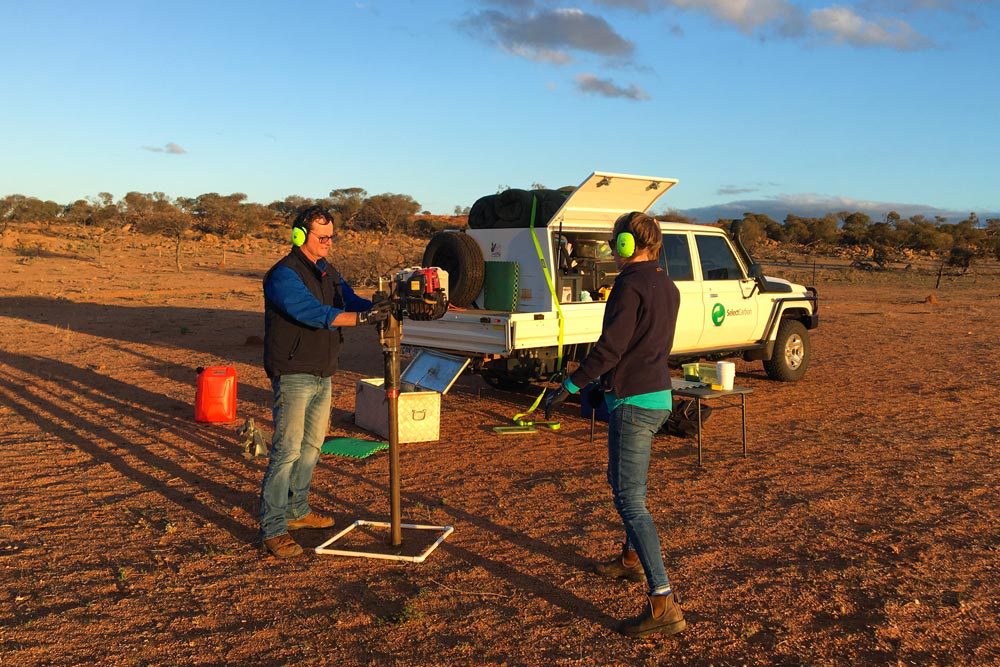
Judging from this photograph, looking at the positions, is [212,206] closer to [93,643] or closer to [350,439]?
[350,439]

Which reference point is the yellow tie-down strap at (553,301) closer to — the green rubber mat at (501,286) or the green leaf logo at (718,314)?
the green rubber mat at (501,286)

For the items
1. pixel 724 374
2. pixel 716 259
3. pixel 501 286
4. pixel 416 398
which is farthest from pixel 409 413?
pixel 716 259

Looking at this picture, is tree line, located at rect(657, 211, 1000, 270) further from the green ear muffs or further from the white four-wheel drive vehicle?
the green ear muffs

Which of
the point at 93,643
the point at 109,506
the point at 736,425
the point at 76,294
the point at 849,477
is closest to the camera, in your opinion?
the point at 93,643

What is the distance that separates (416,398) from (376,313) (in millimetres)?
3066

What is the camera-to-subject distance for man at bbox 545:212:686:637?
3.70 meters

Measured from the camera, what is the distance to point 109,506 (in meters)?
5.55

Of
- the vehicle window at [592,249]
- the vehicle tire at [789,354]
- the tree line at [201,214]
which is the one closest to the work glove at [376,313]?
the vehicle window at [592,249]

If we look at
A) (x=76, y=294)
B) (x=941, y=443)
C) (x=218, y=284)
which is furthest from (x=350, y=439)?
(x=218, y=284)

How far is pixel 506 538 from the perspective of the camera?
16.5 feet

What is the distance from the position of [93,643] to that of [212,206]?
43622mm

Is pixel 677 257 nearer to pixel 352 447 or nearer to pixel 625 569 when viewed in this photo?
pixel 352 447

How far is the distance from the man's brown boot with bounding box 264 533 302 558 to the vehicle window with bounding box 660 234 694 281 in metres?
5.76

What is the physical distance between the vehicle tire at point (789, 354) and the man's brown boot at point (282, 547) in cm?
737
